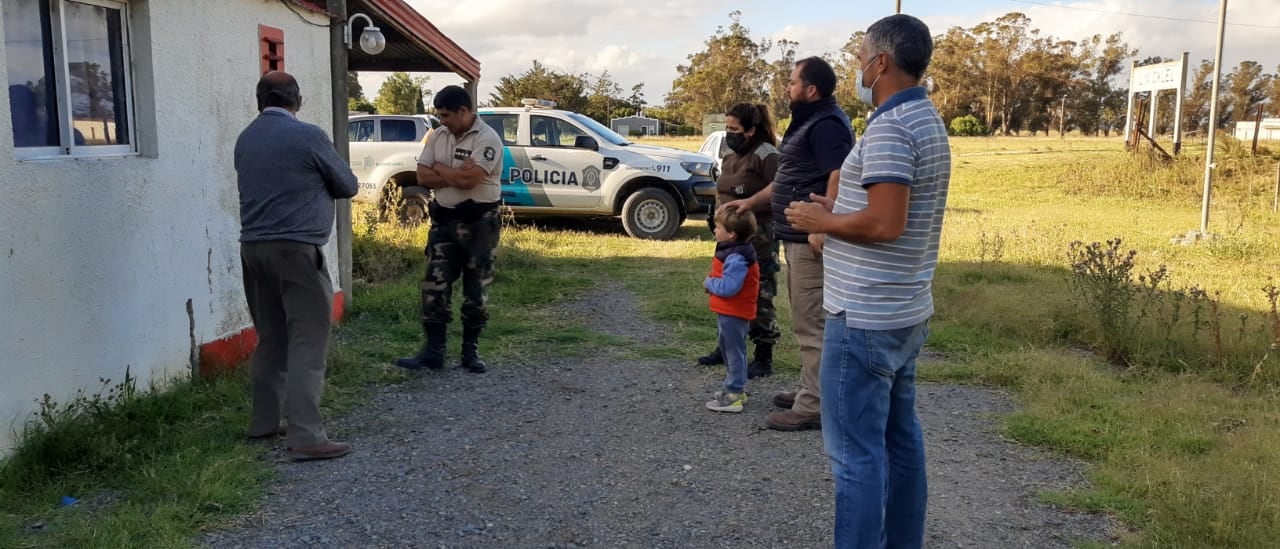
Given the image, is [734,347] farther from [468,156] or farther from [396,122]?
[396,122]

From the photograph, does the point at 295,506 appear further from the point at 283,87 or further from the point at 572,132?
the point at 572,132

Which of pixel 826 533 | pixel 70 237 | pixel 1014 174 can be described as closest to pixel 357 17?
pixel 70 237

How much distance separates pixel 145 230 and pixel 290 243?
1122mm

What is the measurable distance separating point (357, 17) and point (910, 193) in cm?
607

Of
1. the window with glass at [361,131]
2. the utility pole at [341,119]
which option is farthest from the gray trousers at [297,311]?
the window with glass at [361,131]

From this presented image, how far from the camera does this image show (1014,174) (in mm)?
23406

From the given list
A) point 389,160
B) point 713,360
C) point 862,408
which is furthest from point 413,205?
point 862,408

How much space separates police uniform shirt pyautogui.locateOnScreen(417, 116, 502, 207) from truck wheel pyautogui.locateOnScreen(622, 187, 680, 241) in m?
7.23

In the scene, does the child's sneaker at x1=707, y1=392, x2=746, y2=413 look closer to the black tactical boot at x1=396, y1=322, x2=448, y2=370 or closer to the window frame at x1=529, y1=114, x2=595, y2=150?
the black tactical boot at x1=396, y1=322, x2=448, y2=370

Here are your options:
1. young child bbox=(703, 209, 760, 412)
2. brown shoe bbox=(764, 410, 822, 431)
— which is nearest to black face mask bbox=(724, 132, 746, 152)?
young child bbox=(703, 209, 760, 412)

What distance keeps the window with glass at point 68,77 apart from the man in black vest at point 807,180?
341 cm

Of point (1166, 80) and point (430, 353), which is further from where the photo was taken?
point (1166, 80)

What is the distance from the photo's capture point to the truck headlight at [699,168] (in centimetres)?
1305

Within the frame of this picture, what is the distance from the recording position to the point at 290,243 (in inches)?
168
